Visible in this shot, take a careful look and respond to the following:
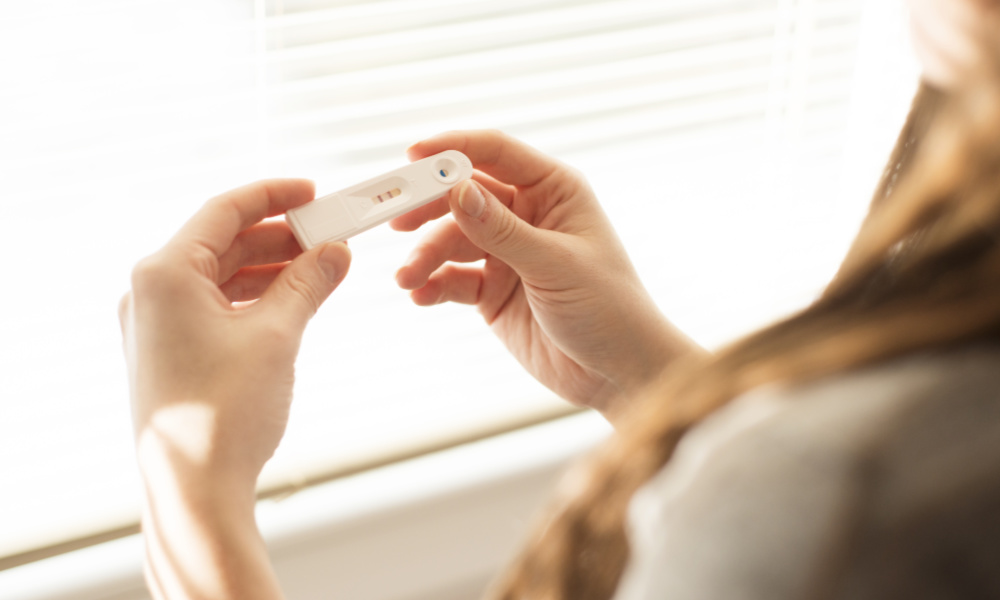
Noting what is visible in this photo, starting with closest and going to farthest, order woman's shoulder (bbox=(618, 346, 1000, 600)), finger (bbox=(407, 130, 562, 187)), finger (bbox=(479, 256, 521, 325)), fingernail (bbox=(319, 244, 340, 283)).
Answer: woman's shoulder (bbox=(618, 346, 1000, 600)) → fingernail (bbox=(319, 244, 340, 283)) → finger (bbox=(407, 130, 562, 187)) → finger (bbox=(479, 256, 521, 325))

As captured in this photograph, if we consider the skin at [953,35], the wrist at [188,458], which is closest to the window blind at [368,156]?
the wrist at [188,458]

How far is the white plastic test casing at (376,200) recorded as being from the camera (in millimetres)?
714

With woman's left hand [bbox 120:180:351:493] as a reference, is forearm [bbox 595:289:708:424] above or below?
below

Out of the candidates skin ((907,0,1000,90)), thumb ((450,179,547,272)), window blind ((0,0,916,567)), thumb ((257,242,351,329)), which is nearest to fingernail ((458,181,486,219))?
thumb ((450,179,547,272))

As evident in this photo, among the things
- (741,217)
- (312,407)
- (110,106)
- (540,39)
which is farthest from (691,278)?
(110,106)

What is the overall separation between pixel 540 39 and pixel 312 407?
1.71 feet

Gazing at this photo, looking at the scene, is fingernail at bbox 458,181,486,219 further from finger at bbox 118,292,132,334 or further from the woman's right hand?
finger at bbox 118,292,132,334

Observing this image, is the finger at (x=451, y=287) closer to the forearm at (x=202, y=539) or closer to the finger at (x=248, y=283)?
the finger at (x=248, y=283)

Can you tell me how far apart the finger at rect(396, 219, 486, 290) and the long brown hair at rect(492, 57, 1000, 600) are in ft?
1.46

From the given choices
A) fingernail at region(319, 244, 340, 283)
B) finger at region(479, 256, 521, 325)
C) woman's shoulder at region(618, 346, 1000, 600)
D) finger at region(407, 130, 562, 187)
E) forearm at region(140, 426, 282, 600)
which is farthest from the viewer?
finger at region(479, 256, 521, 325)

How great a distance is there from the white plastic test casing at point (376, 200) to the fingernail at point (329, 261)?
0.03 metres

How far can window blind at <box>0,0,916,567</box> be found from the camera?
0.81m

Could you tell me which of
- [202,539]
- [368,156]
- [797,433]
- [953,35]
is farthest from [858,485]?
[368,156]

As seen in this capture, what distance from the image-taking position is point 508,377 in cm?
111
